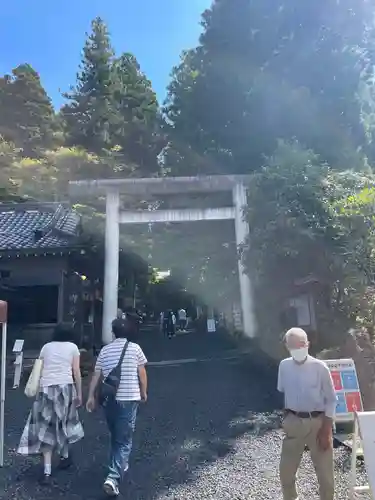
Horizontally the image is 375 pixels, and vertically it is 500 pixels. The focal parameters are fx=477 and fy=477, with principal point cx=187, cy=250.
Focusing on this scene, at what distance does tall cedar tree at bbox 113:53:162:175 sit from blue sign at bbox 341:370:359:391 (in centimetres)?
1677

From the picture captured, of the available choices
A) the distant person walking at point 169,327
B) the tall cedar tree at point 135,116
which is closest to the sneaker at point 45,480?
the distant person walking at point 169,327

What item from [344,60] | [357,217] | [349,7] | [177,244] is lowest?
[357,217]

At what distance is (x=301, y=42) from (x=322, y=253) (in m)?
7.16

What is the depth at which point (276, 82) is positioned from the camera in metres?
13.4

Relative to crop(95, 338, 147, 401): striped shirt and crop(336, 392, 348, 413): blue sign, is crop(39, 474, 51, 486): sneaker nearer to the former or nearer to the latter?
crop(95, 338, 147, 401): striped shirt

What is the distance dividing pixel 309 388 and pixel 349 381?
1.92m

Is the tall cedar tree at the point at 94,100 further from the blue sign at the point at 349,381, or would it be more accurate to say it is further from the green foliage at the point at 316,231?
the blue sign at the point at 349,381

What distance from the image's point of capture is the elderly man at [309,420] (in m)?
3.51

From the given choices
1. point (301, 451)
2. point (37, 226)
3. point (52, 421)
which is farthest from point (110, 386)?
point (37, 226)

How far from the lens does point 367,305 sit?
948 centimetres

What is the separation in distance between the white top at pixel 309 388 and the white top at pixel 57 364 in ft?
7.03

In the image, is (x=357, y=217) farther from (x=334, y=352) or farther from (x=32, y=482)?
(x=32, y=482)

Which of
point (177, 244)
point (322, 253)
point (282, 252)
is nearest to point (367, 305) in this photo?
point (322, 253)

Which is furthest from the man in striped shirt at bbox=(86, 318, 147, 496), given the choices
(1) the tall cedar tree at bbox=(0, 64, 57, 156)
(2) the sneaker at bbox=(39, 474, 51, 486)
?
(1) the tall cedar tree at bbox=(0, 64, 57, 156)
